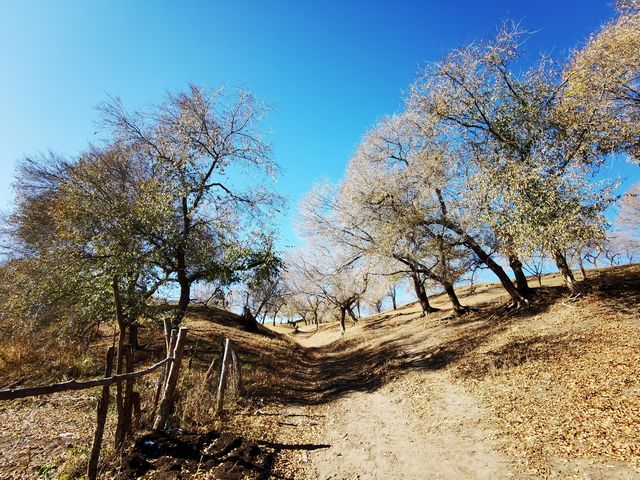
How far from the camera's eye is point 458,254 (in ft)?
57.6

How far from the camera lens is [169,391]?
7293 millimetres

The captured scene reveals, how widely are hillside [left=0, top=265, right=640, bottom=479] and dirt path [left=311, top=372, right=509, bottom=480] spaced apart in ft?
0.10

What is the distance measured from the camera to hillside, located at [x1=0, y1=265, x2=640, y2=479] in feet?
18.6

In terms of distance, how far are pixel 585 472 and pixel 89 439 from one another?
8570mm

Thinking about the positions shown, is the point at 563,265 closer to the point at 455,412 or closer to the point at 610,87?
the point at 610,87

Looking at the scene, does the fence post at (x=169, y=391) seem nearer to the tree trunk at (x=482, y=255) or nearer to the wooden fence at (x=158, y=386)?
the wooden fence at (x=158, y=386)

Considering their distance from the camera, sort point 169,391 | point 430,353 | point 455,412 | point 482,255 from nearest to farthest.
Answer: point 169,391 < point 455,412 < point 430,353 < point 482,255

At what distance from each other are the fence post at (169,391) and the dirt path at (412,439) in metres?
3.16

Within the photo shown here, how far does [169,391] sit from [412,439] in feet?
17.1

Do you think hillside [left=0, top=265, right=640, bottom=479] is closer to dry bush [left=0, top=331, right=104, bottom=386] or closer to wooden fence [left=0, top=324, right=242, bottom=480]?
wooden fence [left=0, top=324, right=242, bottom=480]

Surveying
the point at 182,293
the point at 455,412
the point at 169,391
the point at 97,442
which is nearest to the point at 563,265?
the point at 455,412

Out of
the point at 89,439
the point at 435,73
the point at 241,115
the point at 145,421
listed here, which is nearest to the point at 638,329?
the point at 435,73

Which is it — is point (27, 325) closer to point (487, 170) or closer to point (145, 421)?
point (145, 421)

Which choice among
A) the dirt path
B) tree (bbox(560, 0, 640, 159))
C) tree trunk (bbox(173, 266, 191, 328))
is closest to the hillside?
the dirt path
